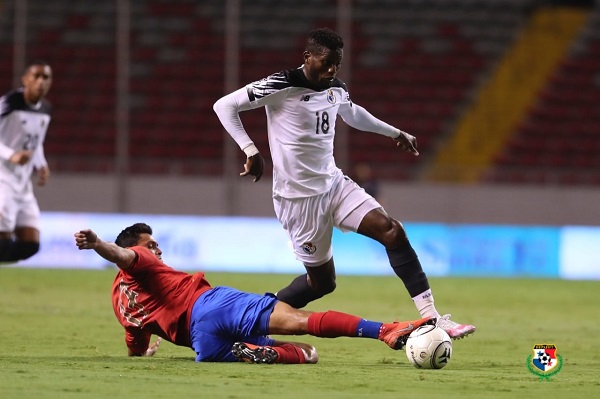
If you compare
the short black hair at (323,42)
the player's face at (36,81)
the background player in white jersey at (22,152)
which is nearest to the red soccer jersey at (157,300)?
the short black hair at (323,42)

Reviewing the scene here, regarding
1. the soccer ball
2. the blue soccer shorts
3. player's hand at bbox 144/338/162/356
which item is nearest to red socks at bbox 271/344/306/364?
the blue soccer shorts

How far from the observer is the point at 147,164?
22219 millimetres

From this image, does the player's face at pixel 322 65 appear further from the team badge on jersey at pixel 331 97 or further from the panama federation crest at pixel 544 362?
the panama federation crest at pixel 544 362

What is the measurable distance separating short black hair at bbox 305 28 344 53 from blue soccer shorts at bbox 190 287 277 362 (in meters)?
1.74

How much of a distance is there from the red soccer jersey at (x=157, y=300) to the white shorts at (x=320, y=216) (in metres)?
0.85

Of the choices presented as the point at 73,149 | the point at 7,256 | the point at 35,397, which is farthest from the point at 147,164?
the point at 35,397

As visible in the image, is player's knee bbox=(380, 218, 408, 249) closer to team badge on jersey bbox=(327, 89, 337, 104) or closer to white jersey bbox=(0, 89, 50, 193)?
team badge on jersey bbox=(327, 89, 337, 104)

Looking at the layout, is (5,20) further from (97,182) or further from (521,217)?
(521,217)

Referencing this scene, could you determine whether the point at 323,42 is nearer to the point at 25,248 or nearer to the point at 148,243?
the point at 148,243

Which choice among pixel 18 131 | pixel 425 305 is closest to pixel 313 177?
pixel 425 305

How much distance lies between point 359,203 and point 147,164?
14701mm

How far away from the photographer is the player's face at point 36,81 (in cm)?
1156

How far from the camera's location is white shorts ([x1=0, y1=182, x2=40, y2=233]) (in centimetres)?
1221

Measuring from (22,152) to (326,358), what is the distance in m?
4.74
